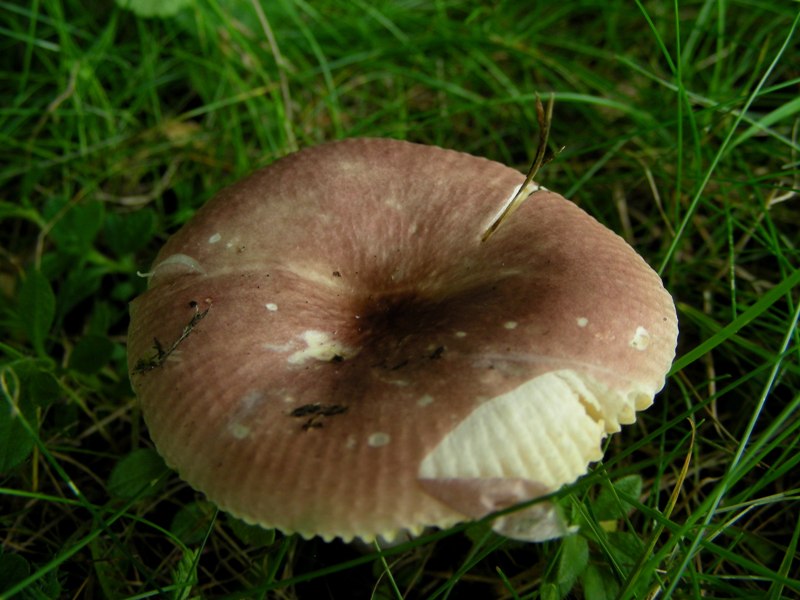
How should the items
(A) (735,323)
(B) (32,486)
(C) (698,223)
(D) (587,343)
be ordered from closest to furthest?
(D) (587,343) < (A) (735,323) < (B) (32,486) < (C) (698,223)

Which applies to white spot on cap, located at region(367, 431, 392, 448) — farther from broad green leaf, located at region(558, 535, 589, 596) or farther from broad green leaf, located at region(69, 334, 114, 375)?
broad green leaf, located at region(69, 334, 114, 375)

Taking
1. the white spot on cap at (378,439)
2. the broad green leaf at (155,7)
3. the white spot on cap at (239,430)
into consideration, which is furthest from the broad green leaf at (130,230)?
the white spot on cap at (378,439)

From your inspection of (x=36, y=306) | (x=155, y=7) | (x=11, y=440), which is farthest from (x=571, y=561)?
(x=155, y=7)

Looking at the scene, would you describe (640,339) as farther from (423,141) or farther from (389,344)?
(423,141)

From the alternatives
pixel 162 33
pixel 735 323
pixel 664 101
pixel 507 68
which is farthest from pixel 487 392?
pixel 162 33

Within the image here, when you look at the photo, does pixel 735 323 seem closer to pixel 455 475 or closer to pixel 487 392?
pixel 487 392

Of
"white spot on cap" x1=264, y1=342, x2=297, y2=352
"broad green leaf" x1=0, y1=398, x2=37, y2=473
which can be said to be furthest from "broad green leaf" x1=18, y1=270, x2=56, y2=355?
"white spot on cap" x1=264, y1=342, x2=297, y2=352

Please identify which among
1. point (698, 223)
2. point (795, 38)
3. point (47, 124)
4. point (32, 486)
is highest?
point (47, 124)
